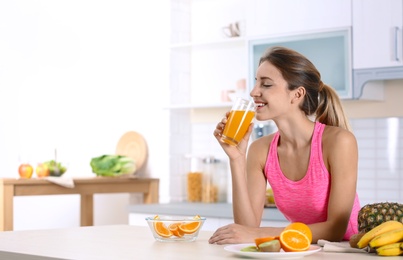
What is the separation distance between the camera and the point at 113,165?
5.31 metres

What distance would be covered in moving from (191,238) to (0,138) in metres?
3.57

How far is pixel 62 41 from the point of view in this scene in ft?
20.1

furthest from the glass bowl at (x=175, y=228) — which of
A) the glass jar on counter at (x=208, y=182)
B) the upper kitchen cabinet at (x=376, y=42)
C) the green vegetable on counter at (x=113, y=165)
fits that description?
the green vegetable on counter at (x=113, y=165)

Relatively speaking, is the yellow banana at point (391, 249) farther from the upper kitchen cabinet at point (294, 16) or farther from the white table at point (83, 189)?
the white table at point (83, 189)

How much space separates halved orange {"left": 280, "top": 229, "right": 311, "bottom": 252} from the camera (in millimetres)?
2029

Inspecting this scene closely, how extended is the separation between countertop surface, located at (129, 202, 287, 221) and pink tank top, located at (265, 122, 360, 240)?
1252 mm

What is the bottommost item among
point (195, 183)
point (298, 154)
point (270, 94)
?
point (195, 183)

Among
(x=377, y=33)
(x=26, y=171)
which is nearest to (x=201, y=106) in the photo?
(x=26, y=171)

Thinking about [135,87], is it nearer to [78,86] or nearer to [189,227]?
[78,86]

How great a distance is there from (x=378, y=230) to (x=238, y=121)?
2.31 ft

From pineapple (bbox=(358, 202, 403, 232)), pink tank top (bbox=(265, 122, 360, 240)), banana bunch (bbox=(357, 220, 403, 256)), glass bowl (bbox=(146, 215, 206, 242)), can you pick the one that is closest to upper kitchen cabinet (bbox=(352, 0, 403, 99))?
pink tank top (bbox=(265, 122, 360, 240))

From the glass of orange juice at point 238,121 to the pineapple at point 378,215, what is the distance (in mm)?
522

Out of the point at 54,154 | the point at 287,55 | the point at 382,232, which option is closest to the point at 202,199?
the point at 54,154

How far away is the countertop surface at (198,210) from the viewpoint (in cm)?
436
